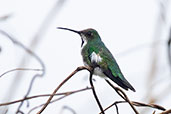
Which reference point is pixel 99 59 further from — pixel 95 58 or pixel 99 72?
pixel 99 72

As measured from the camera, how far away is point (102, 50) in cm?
399

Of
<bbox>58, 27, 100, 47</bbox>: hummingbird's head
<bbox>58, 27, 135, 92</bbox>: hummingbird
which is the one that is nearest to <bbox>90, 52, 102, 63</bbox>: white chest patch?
<bbox>58, 27, 135, 92</bbox>: hummingbird

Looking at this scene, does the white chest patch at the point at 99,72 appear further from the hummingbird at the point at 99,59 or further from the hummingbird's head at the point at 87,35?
the hummingbird's head at the point at 87,35

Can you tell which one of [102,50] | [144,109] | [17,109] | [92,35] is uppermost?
[92,35]

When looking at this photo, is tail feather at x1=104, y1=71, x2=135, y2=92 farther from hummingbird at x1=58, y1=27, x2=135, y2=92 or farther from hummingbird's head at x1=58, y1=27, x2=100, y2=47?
hummingbird's head at x1=58, y1=27, x2=100, y2=47

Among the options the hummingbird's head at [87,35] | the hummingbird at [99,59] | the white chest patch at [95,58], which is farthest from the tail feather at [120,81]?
the hummingbird's head at [87,35]

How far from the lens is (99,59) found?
12.2 ft

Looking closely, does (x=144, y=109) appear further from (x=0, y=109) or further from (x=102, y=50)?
(x=102, y=50)

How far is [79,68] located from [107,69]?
174 centimetres

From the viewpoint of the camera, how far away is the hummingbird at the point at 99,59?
330 centimetres

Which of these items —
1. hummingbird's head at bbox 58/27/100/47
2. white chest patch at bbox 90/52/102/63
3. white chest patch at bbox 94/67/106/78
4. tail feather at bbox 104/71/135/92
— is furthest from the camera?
hummingbird's head at bbox 58/27/100/47

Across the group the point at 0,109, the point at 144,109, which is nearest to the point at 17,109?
the point at 0,109

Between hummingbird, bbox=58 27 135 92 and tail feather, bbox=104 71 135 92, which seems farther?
hummingbird, bbox=58 27 135 92

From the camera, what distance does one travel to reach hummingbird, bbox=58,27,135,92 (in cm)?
330
